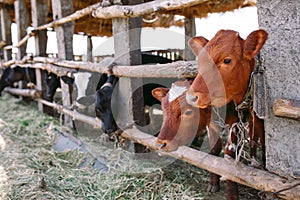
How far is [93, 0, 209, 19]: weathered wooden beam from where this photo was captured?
248cm

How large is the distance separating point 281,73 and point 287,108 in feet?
0.69

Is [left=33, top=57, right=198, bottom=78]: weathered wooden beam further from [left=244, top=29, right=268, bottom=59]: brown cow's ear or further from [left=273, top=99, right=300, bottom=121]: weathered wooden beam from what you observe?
[left=273, top=99, right=300, bottom=121]: weathered wooden beam

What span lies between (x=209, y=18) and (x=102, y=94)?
537 centimetres

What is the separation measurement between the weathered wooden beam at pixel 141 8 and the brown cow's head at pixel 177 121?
625mm

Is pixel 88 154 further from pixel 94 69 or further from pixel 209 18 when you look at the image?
pixel 209 18

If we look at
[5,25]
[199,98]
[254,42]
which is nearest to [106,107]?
[199,98]

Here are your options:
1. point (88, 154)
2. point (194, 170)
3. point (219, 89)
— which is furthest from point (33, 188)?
point (219, 89)

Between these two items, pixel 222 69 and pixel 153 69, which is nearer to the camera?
pixel 222 69

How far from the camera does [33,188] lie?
2.75 metres

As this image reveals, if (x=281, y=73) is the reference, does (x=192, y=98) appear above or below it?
below

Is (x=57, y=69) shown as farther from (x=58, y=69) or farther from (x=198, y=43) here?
(x=198, y=43)

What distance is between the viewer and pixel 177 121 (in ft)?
7.44

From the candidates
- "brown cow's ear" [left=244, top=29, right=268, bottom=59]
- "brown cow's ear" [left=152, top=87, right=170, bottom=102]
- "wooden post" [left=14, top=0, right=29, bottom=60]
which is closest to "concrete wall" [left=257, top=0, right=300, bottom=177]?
"brown cow's ear" [left=244, top=29, right=268, bottom=59]

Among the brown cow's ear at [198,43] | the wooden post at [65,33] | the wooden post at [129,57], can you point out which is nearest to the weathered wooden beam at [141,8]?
the wooden post at [129,57]
